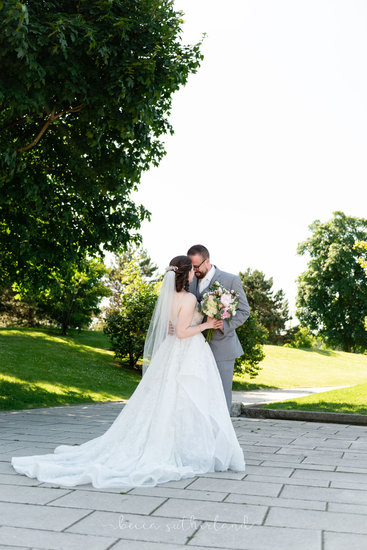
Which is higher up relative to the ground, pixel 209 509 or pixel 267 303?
pixel 267 303

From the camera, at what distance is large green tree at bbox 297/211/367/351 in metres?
53.3

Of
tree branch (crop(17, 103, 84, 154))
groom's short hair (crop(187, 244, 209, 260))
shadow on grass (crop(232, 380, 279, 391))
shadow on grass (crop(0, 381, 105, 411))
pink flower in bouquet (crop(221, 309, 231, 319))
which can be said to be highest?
tree branch (crop(17, 103, 84, 154))

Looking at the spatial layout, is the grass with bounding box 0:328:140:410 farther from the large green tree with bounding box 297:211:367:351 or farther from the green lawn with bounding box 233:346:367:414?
the large green tree with bounding box 297:211:367:351

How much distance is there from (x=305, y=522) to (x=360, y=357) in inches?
1814

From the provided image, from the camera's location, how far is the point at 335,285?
53.1 m

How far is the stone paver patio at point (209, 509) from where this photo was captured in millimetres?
3795

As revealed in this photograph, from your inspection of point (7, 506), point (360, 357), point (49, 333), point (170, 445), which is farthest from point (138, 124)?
point (360, 357)

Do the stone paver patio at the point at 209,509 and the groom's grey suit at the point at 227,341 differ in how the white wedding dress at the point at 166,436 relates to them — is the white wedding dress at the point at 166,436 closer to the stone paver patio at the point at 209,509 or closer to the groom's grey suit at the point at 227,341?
the stone paver patio at the point at 209,509

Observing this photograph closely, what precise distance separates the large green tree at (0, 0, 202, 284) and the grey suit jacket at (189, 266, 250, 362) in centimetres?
436

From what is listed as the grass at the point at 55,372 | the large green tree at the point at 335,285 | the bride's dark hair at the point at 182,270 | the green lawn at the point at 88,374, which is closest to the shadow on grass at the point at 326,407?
the green lawn at the point at 88,374

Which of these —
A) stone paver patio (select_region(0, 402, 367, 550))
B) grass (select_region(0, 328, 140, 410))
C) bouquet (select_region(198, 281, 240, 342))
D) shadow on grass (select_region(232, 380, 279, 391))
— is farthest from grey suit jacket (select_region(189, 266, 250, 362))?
shadow on grass (select_region(232, 380, 279, 391))

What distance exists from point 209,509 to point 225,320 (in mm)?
2778

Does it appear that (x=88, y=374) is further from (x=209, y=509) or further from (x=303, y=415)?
(x=209, y=509)

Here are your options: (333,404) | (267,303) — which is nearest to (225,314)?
(333,404)
